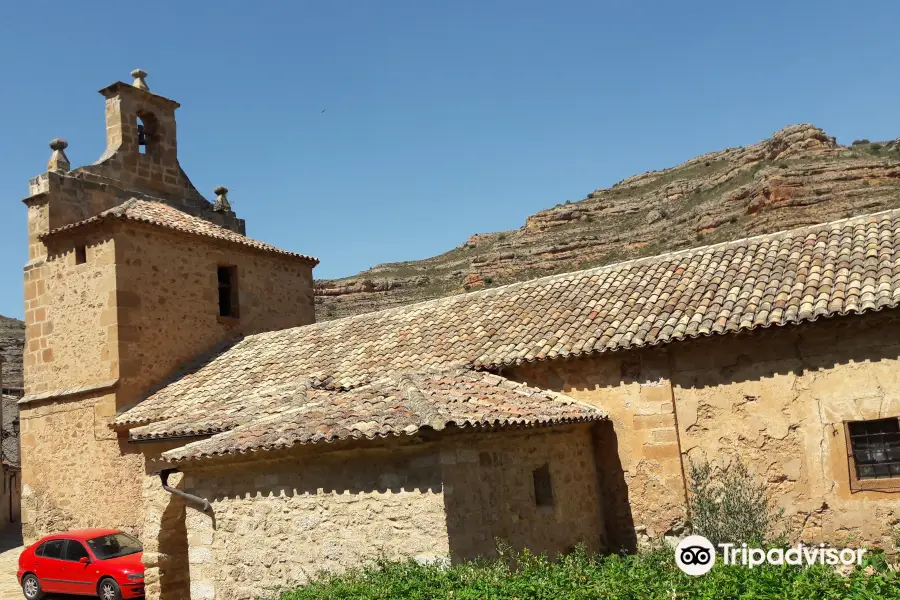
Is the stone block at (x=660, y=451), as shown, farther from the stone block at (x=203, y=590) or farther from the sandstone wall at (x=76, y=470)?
the sandstone wall at (x=76, y=470)

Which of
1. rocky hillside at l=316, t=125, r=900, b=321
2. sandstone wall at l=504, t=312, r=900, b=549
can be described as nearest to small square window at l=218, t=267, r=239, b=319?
sandstone wall at l=504, t=312, r=900, b=549

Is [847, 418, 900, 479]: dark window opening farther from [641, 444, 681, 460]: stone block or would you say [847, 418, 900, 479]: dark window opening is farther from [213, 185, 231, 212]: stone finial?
[213, 185, 231, 212]: stone finial

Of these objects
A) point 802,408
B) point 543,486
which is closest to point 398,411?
point 543,486

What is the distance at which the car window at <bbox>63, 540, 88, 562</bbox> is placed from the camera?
40.7 feet

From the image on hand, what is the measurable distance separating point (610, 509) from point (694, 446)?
1.52 m

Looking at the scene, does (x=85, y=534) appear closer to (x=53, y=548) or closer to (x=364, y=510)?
(x=53, y=548)

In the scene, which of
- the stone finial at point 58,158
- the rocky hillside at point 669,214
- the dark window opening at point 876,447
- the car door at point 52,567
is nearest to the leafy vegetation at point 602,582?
the dark window opening at point 876,447

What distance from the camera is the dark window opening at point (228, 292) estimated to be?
1695cm

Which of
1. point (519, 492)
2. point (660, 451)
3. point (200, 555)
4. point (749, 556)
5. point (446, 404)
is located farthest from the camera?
point (660, 451)

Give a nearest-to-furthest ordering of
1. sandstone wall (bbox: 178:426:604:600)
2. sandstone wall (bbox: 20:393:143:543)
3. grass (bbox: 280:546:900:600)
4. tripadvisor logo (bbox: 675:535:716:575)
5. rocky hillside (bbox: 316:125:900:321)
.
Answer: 1. grass (bbox: 280:546:900:600)
2. tripadvisor logo (bbox: 675:535:716:575)
3. sandstone wall (bbox: 178:426:604:600)
4. sandstone wall (bbox: 20:393:143:543)
5. rocky hillside (bbox: 316:125:900:321)

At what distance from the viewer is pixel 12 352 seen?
3741 centimetres

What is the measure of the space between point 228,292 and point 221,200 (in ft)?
9.31

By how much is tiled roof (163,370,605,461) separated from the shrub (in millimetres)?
1590

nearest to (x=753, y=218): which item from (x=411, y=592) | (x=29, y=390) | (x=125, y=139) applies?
(x=125, y=139)
